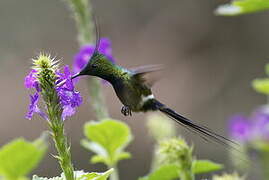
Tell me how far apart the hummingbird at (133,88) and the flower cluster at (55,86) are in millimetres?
107

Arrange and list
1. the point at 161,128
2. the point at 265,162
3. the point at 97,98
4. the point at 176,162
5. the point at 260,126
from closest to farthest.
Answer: the point at 176,162 → the point at 97,98 → the point at 161,128 → the point at 265,162 → the point at 260,126

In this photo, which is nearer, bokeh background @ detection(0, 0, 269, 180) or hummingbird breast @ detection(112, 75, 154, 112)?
hummingbird breast @ detection(112, 75, 154, 112)

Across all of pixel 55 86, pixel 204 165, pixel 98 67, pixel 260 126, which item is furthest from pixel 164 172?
pixel 260 126

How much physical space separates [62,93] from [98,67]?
0.19m

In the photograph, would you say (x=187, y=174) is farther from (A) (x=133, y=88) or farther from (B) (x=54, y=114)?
(B) (x=54, y=114)

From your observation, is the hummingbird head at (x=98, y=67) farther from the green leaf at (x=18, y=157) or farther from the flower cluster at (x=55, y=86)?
the green leaf at (x=18, y=157)

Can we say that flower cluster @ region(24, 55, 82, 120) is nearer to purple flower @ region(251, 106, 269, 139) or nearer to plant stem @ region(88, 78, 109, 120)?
plant stem @ region(88, 78, 109, 120)

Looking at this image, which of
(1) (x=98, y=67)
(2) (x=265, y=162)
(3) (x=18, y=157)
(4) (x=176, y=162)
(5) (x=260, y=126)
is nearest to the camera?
(1) (x=98, y=67)

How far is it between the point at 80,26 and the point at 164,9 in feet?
17.2

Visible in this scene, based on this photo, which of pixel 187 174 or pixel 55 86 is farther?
pixel 187 174

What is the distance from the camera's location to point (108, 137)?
186cm

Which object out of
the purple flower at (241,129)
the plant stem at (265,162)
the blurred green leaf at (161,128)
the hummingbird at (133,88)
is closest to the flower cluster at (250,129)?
the purple flower at (241,129)

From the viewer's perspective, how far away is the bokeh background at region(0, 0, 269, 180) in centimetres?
666

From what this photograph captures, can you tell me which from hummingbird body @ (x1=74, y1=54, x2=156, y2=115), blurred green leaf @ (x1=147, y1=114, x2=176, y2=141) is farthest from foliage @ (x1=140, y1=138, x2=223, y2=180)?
blurred green leaf @ (x1=147, y1=114, x2=176, y2=141)
